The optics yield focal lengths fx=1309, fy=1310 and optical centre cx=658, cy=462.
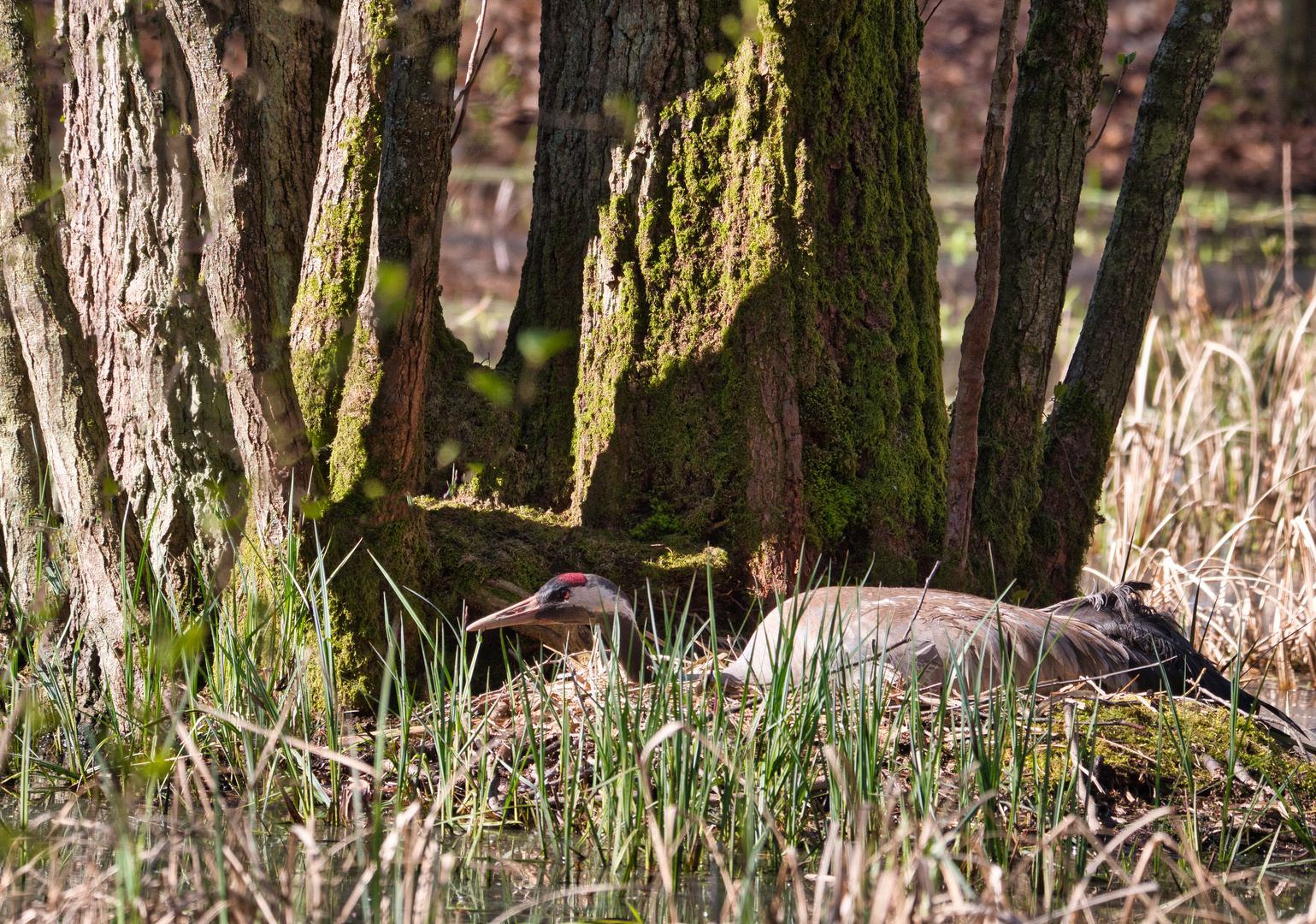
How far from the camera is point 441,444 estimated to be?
13.2 ft

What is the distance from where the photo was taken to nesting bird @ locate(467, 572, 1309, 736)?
11.4ft

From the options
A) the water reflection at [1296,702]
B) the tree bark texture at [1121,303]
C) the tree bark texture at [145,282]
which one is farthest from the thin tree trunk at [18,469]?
the water reflection at [1296,702]

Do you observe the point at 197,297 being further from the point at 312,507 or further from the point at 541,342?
the point at 541,342

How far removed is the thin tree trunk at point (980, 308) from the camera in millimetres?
3746

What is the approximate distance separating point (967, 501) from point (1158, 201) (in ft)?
4.13

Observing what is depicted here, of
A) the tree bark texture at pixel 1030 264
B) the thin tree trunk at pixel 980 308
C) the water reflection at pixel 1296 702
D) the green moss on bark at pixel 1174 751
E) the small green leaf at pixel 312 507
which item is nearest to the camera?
the green moss on bark at pixel 1174 751

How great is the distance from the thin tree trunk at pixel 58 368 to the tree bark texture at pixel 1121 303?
2.86m

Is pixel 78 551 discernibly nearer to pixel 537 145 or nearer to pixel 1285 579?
pixel 537 145

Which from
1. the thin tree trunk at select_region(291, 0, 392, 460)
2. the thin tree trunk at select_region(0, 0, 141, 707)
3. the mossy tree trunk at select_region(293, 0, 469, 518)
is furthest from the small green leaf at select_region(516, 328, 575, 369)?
the thin tree trunk at select_region(0, 0, 141, 707)

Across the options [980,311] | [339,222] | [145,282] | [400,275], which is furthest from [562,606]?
[980,311]

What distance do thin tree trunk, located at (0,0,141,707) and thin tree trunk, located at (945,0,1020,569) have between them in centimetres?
232

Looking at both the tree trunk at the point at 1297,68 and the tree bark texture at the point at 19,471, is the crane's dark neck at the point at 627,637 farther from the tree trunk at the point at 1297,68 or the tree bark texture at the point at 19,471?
the tree trunk at the point at 1297,68

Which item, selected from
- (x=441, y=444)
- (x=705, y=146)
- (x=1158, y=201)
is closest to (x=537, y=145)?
(x=705, y=146)

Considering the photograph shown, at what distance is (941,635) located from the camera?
11.5 feet
